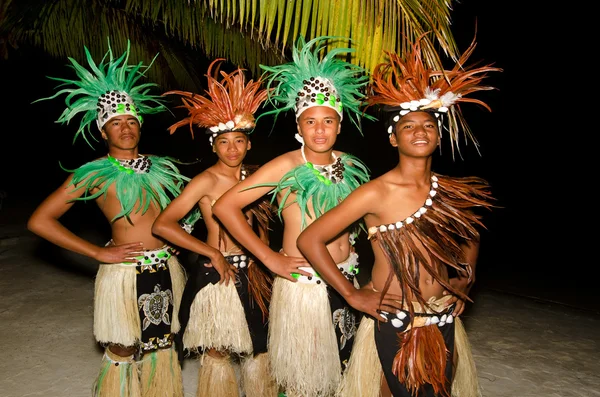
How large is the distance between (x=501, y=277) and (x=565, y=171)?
7220 millimetres

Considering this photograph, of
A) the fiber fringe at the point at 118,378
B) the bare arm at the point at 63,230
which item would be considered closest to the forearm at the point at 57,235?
the bare arm at the point at 63,230

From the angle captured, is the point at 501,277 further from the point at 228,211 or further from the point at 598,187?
the point at 598,187

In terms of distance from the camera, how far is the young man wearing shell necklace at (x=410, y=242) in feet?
6.71

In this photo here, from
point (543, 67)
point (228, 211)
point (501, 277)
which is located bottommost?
point (501, 277)

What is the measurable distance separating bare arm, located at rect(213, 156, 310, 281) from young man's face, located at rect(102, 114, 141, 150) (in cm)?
72

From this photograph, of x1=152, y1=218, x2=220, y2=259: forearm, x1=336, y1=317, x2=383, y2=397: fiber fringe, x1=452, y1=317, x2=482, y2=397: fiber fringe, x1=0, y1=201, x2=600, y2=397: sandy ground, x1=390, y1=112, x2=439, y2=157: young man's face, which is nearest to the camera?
x1=390, y1=112, x2=439, y2=157: young man's face

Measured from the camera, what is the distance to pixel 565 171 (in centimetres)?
1220

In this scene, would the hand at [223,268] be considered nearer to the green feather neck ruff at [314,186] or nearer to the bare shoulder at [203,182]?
the bare shoulder at [203,182]

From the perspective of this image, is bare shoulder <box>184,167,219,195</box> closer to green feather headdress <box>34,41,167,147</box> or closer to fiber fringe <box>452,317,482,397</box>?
green feather headdress <box>34,41,167,147</box>

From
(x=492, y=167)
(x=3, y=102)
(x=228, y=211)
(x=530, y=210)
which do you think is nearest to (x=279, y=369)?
(x=228, y=211)

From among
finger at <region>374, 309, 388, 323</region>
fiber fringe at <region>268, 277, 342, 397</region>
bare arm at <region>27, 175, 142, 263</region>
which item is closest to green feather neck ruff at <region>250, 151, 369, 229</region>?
fiber fringe at <region>268, 277, 342, 397</region>

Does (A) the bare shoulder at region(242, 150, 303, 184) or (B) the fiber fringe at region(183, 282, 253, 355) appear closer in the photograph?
(A) the bare shoulder at region(242, 150, 303, 184)

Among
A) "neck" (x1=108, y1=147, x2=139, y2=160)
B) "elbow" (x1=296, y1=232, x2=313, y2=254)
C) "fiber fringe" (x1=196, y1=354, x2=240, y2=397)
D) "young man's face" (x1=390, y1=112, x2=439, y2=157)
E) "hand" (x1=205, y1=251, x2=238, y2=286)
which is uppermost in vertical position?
"young man's face" (x1=390, y1=112, x2=439, y2=157)

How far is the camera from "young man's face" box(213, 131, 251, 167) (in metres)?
2.86
